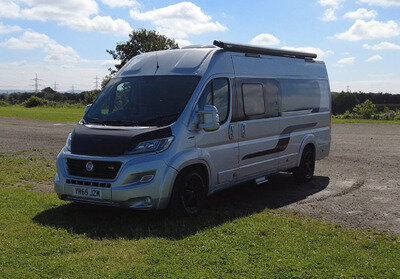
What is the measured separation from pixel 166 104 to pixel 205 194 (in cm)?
150

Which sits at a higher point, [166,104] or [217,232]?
[166,104]

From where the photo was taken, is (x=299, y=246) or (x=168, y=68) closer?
(x=299, y=246)

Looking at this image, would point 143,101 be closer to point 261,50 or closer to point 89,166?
point 89,166

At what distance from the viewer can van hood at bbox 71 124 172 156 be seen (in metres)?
6.30

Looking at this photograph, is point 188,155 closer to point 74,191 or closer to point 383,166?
point 74,191

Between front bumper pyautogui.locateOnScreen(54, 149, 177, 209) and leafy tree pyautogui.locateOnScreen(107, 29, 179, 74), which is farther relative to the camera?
leafy tree pyautogui.locateOnScreen(107, 29, 179, 74)

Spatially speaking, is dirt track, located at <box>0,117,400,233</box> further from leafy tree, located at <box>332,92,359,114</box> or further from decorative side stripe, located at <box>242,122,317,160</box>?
leafy tree, located at <box>332,92,359,114</box>

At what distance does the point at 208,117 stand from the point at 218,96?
73 centimetres

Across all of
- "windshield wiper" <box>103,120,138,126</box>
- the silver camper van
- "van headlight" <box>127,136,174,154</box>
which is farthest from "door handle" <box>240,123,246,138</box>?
"windshield wiper" <box>103,120,138,126</box>

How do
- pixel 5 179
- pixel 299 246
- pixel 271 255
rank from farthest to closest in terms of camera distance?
pixel 5 179
pixel 299 246
pixel 271 255

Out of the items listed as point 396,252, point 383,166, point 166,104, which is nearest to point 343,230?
point 396,252

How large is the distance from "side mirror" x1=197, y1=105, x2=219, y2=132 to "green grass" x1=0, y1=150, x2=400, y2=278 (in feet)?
4.48

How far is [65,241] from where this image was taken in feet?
18.6

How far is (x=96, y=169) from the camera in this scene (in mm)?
6453
